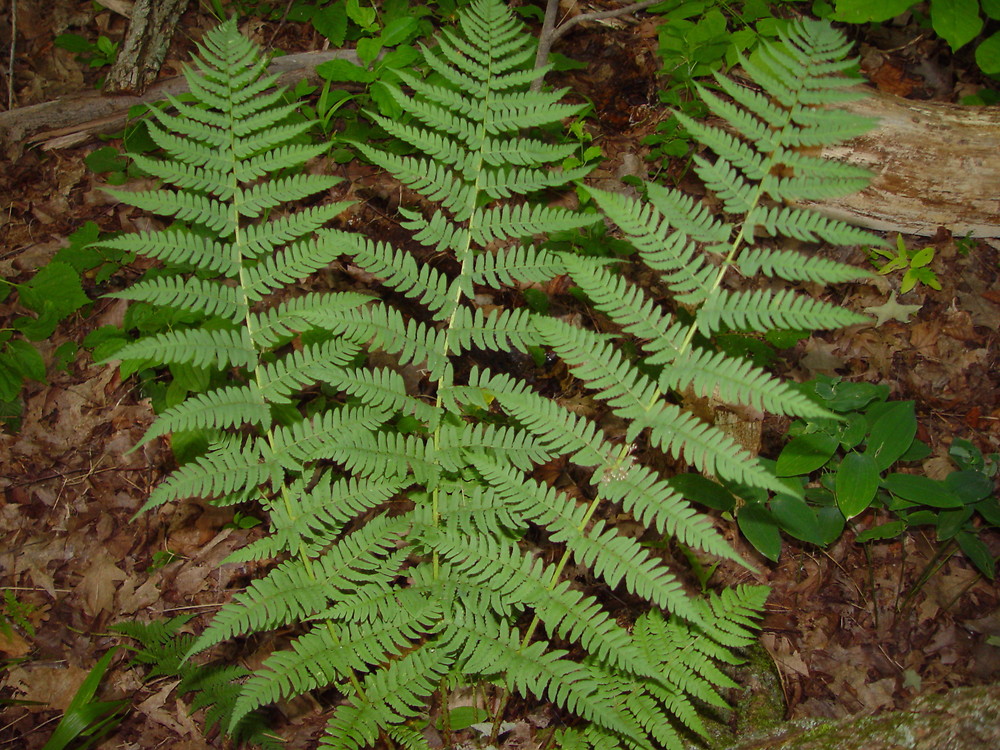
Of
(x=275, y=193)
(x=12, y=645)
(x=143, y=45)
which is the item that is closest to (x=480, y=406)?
(x=275, y=193)

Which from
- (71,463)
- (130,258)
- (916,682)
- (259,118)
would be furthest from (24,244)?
(916,682)

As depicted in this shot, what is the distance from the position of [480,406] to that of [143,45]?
161 inches

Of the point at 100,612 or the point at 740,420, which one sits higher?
the point at 740,420

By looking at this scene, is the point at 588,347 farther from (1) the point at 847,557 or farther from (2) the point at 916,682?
(2) the point at 916,682

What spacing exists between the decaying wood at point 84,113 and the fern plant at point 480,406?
2.27m

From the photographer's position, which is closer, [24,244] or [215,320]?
[215,320]

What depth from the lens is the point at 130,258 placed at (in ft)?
Answer: 14.4

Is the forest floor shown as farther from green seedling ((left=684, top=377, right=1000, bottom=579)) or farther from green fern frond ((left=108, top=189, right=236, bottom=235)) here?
green fern frond ((left=108, top=189, right=236, bottom=235))

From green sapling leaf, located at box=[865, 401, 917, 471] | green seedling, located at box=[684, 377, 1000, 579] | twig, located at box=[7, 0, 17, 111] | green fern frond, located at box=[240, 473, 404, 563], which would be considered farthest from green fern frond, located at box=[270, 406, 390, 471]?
twig, located at box=[7, 0, 17, 111]

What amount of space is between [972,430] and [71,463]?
510 cm

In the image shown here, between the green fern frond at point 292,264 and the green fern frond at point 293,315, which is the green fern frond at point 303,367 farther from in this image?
the green fern frond at point 292,264

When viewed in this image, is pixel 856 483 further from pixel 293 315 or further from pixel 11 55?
pixel 11 55

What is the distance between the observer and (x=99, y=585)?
369 cm

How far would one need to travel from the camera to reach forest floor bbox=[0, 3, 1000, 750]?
3.29m
